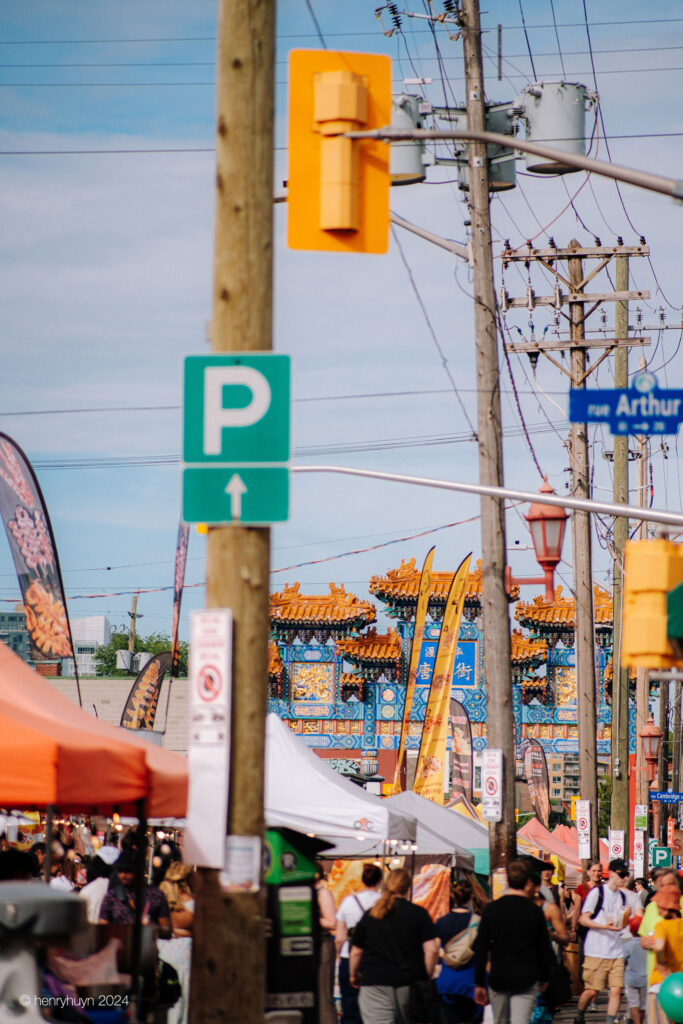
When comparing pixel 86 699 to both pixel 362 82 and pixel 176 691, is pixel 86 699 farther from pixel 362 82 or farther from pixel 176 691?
pixel 362 82

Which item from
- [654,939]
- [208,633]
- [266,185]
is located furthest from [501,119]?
[208,633]

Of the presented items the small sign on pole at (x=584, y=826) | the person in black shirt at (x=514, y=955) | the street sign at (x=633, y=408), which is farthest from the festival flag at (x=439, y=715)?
the street sign at (x=633, y=408)

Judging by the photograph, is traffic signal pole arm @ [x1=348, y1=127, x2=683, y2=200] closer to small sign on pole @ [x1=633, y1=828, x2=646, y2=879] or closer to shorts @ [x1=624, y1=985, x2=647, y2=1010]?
shorts @ [x1=624, y1=985, x2=647, y2=1010]

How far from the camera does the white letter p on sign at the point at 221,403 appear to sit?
6.66m

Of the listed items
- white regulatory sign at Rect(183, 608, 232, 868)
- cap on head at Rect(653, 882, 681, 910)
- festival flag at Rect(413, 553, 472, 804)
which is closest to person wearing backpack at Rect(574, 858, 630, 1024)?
cap on head at Rect(653, 882, 681, 910)

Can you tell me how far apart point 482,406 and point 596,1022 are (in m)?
8.09

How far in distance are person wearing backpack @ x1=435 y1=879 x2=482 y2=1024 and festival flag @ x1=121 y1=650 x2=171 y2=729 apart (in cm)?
1731

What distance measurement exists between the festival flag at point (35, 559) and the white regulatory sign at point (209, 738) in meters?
14.7

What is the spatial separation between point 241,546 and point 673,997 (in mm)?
6366

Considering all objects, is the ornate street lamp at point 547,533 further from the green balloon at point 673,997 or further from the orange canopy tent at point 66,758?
the orange canopy tent at point 66,758

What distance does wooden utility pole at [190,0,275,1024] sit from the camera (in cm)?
614

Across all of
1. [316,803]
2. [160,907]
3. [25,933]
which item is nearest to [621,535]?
[316,803]

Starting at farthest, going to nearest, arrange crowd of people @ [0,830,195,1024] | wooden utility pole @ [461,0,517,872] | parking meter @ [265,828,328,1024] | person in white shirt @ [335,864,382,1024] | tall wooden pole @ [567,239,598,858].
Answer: tall wooden pole @ [567,239,598,858]
wooden utility pole @ [461,0,517,872]
person in white shirt @ [335,864,382,1024]
crowd of people @ [0,830,195,1024]
parking meter @ [265,828,328,1024]

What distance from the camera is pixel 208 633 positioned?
6.48m
